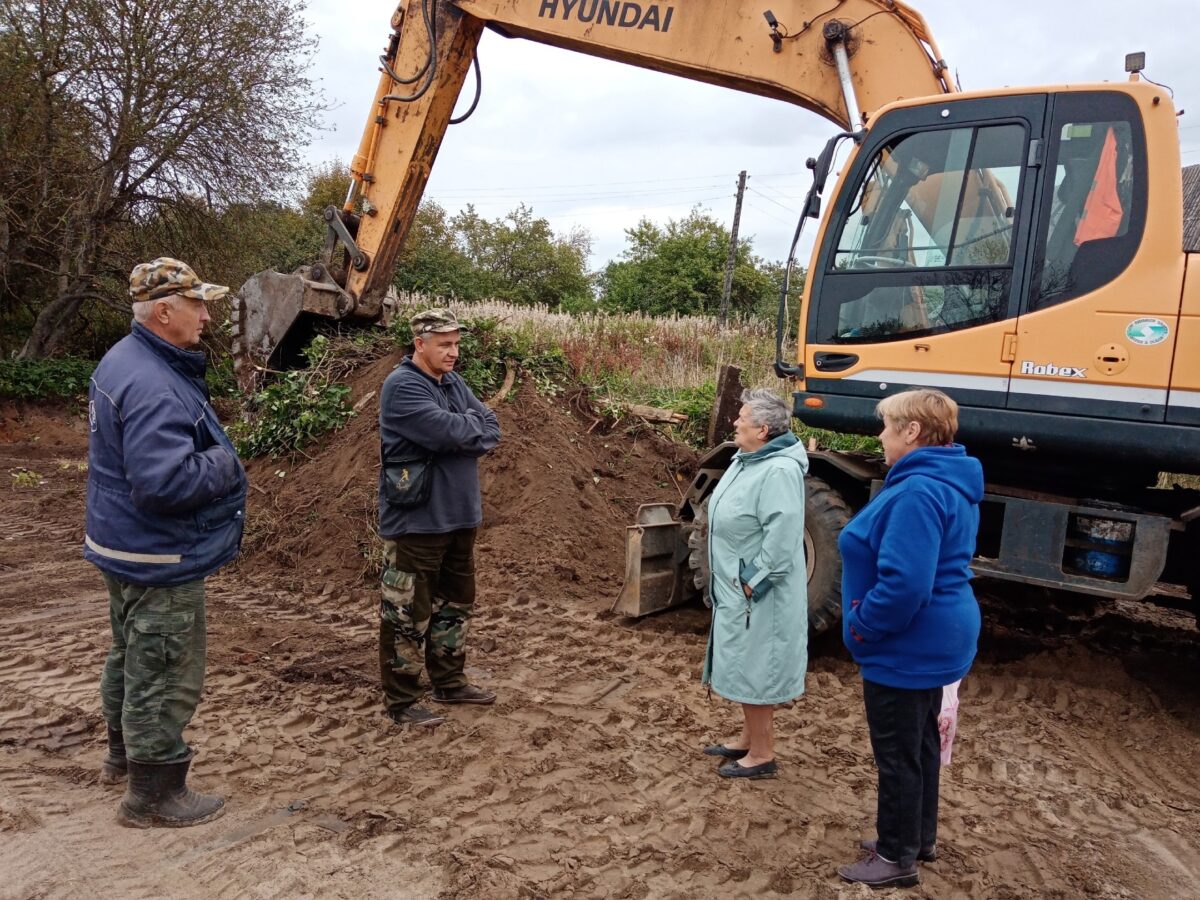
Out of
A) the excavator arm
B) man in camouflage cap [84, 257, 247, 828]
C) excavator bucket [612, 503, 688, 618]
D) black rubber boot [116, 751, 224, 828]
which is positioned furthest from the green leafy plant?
black rubber boot [116, 751, 224, 828]

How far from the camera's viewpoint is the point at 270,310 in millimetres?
8305

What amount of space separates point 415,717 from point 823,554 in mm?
2528

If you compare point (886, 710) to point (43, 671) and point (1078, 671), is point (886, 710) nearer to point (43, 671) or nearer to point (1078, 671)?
point (1078, 671)

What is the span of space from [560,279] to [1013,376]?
3046cm

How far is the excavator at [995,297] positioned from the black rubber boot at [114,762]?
325cm

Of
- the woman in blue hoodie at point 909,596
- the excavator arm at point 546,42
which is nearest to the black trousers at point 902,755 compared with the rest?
the woman in blue hoodie at point 909,596

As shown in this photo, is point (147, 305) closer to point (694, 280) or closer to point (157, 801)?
point (157, 801)

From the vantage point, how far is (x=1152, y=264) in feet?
14.9

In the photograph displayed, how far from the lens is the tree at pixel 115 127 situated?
14414 millimetres

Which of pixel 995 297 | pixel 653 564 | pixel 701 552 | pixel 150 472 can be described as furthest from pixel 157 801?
pixel 995 297

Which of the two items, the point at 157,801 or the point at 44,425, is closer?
the point at 157,801

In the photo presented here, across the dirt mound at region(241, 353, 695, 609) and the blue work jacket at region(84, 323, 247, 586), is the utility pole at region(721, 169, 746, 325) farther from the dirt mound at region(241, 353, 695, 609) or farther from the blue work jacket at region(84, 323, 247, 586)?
the blue work jacket at region(84, 323, 247, 586)

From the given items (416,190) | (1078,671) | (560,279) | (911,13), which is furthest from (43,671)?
(560,279)

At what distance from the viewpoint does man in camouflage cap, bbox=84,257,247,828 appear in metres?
3.34
